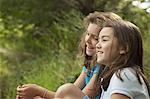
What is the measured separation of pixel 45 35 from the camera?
29.9 ft

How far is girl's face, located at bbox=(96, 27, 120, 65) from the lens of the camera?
2.93 meters

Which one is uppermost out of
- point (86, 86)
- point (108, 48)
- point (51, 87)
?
point (108, 48)

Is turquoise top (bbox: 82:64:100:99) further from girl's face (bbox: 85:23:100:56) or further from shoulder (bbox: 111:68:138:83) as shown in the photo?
shoulder (bbox: 111:68:138:83)

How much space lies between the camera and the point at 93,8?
8297 millimetres

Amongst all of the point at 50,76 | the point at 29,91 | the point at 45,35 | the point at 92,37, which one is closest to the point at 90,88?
the point at 92,37

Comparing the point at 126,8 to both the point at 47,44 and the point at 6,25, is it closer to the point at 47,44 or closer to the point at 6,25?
the point at 47,44

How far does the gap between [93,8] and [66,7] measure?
0.63m

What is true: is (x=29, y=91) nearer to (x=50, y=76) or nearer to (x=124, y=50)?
(x=124, y=50)

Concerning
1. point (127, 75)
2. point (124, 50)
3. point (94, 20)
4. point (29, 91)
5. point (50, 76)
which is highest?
point (94, 20)

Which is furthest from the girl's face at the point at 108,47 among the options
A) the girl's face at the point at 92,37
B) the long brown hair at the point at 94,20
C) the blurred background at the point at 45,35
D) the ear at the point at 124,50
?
the blurred background at the point at 45,35

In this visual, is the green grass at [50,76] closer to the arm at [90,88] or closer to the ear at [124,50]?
A: the arm at [90,88]

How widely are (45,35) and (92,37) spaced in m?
5.65

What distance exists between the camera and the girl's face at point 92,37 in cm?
347

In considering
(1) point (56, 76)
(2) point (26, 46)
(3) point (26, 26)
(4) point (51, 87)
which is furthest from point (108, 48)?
(2) point (26, 46)
